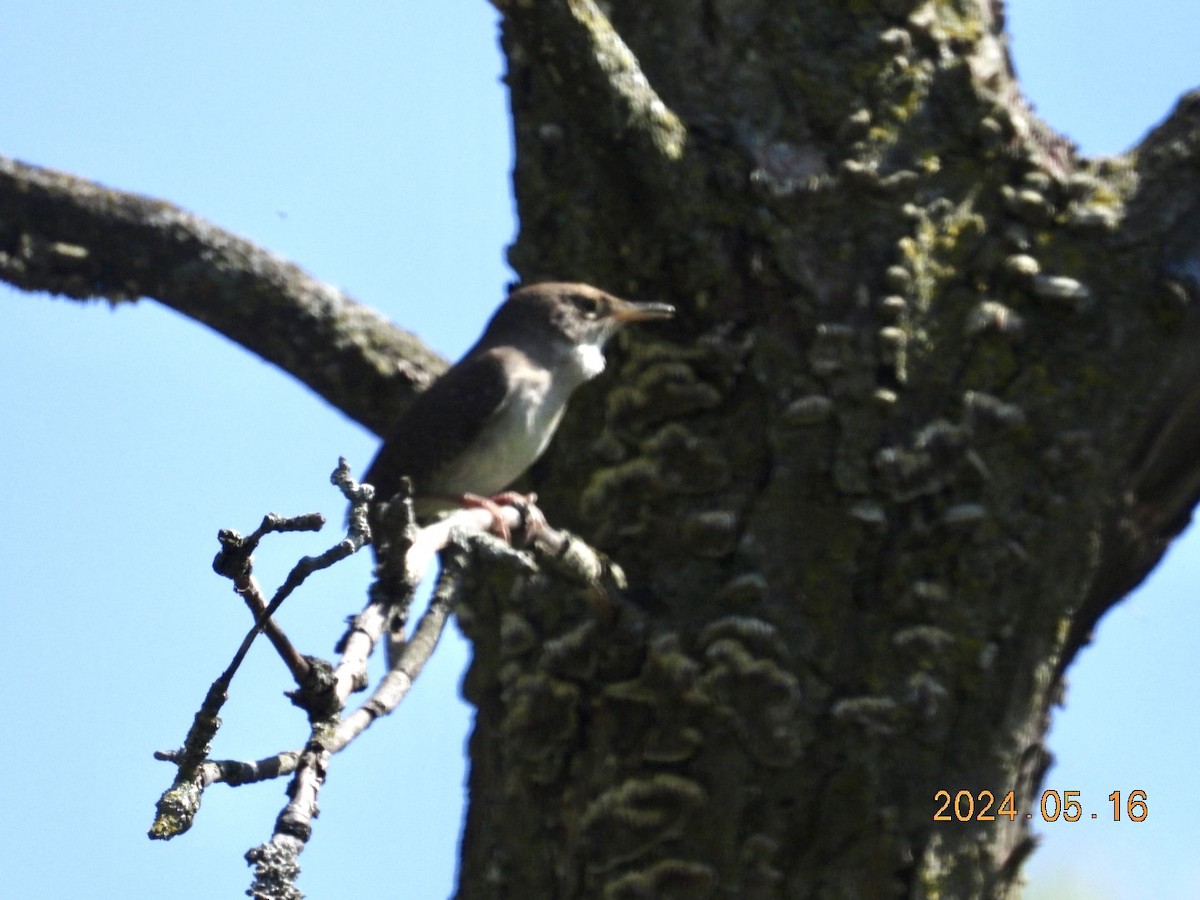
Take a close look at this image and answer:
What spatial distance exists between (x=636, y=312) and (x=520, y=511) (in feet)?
2.05

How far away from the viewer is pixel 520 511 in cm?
349

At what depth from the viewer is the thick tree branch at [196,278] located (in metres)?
4.00

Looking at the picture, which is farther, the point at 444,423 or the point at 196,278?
the point at 444,423

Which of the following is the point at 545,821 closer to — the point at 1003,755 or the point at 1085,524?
the point at 1003,755

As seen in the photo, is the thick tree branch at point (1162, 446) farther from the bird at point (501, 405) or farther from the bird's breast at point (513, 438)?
the bird's breast at point (513, 438)

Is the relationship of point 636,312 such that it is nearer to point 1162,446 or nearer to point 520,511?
point 520,511

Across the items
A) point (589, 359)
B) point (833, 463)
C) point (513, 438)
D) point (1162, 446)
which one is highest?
point (589, 359)

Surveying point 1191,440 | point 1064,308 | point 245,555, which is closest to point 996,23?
point 1064,308

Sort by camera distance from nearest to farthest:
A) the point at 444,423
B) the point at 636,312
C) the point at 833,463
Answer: the point at 833,463 < the point at 636,312 < the point at 444,423

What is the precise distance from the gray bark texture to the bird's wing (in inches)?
23.6

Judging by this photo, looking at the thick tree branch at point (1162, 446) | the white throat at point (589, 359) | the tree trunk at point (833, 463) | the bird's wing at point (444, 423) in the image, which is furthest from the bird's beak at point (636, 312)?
the thick tree branch at point (1162, 446)

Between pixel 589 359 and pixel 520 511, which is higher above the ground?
pixel 589 359

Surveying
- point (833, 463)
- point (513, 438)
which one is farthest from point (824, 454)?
point (513, 438)

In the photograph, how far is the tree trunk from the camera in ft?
10.3
